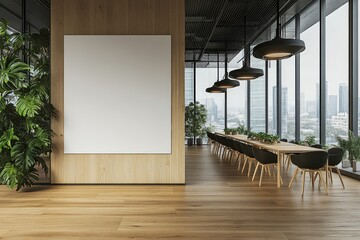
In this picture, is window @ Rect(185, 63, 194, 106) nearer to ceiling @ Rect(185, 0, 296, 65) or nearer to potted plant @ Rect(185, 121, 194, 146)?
potted plant @ Rect(185, 121, 194, 146)

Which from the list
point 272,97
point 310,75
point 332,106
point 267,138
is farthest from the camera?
point 272,97

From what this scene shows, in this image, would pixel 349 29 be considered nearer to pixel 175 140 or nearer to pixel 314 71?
pixel 314 71

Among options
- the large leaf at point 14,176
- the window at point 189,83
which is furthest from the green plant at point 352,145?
the window at point 189,83

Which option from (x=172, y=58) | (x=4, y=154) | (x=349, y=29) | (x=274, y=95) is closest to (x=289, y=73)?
(x=274, y=95)

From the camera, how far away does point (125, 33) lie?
6344 mm

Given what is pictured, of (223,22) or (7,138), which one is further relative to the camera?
(223,22)

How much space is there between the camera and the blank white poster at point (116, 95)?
627 centimetres

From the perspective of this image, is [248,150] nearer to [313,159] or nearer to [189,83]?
[313,159]

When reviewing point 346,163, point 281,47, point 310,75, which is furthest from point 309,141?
point 281,47

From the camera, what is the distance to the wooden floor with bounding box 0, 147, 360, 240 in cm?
370

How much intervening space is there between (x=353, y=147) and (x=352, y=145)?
0.15ft

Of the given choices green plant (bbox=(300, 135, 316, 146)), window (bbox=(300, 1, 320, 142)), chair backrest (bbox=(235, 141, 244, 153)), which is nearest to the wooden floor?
chair backrest (bbox=(235, 141, 244, 153))

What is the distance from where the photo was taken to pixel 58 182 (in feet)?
20.7

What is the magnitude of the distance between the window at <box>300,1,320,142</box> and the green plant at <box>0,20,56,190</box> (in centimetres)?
647
